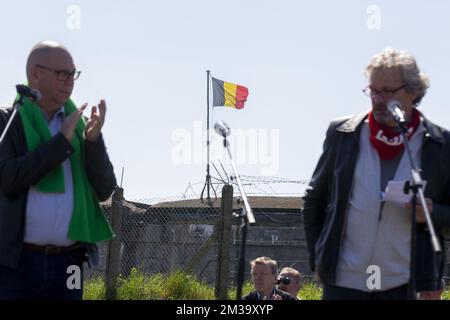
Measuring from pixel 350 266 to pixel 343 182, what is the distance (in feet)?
1.32

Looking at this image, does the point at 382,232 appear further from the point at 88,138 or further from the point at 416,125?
the point at 88,138

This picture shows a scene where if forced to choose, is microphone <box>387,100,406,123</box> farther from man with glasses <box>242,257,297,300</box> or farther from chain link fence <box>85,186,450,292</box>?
chain link fence <box>85,186,450,292</box>

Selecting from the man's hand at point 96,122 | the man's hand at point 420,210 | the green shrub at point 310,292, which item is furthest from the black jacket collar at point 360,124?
the green shrub at point 310,292

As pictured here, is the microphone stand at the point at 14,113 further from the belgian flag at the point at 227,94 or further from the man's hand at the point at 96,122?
the belgian flag at the point at 227,94

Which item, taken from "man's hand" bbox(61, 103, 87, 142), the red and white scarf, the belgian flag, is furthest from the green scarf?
the belgian flag

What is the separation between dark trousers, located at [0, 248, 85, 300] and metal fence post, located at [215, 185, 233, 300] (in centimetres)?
499

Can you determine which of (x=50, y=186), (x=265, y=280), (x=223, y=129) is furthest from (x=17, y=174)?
(x=265, y=280)

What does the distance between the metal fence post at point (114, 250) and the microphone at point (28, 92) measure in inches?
223

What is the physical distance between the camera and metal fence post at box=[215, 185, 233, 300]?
10.4m

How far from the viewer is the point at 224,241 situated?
1052cm

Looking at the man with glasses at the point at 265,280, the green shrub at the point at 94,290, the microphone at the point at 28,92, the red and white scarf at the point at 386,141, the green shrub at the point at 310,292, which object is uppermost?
the microphone at the point at 28,92

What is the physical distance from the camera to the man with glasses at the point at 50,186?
210 inches

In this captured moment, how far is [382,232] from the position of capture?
16.8 ft

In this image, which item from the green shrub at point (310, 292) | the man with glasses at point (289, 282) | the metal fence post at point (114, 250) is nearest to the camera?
the man with glasses at point (289, 282)
